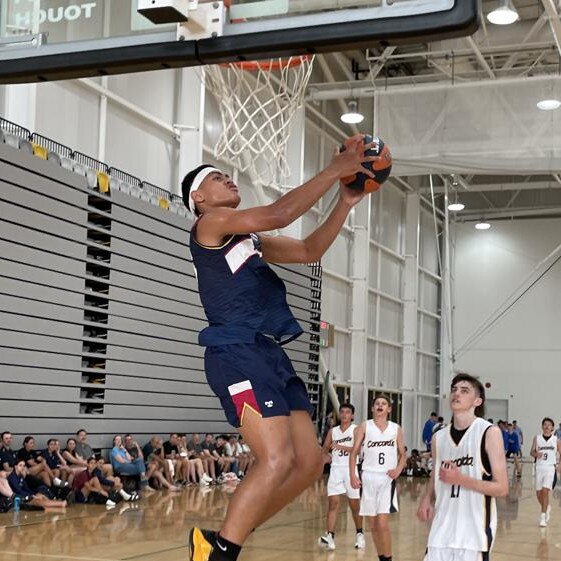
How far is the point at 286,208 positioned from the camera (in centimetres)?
385

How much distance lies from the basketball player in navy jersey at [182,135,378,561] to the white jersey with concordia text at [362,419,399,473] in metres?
5.54

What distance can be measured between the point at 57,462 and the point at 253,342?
11322 millimetres

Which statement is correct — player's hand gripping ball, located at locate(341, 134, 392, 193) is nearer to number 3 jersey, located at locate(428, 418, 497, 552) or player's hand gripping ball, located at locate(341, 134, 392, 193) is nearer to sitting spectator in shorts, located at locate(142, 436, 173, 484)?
number 3 jersey, located at locate(428, 418, 497, 552)

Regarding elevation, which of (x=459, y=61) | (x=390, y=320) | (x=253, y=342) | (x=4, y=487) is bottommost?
(x=4, y=487)

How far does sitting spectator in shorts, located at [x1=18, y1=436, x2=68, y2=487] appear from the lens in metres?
13.9

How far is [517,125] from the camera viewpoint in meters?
19.6

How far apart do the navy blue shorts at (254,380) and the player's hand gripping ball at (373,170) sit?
0.81 metres

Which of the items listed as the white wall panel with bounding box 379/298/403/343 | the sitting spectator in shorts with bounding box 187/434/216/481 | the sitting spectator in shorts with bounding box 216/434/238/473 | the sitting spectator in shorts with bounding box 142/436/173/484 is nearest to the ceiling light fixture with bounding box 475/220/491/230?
the white wall panel with bounding box 379/298/403/343

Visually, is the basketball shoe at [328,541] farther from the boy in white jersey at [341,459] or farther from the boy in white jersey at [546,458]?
the boy in white jersey at [546,458]

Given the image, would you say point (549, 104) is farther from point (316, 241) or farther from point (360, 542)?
point (316, 241)

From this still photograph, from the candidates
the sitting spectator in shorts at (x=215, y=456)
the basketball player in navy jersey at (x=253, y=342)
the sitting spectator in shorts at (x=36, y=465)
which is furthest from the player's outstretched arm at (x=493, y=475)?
the sitting spectator in shorts at (x=215, y=456)

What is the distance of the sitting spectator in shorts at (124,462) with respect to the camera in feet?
52.5

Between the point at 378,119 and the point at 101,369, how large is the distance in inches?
340

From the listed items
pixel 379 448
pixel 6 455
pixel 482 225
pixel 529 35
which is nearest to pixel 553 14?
pixel 529 35
